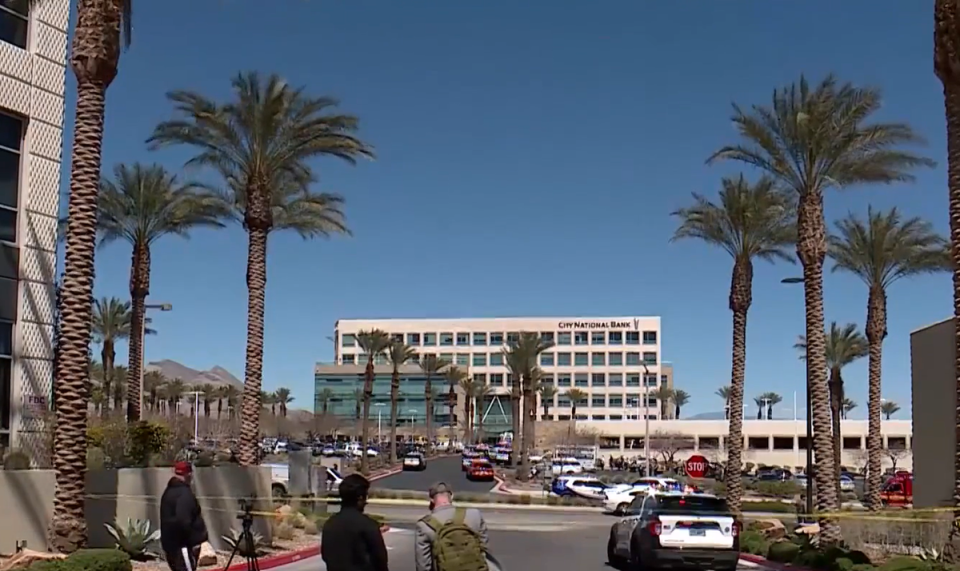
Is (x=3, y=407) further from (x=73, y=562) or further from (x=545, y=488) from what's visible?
(x=545, y=488)

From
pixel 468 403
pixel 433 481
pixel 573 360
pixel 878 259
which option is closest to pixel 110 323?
pixel 433 481

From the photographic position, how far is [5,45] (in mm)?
24766

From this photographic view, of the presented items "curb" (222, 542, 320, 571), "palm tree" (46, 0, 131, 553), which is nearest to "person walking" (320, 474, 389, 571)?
"palm tree" (46, 0, 131, 553)

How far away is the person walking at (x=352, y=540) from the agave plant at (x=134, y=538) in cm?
1258

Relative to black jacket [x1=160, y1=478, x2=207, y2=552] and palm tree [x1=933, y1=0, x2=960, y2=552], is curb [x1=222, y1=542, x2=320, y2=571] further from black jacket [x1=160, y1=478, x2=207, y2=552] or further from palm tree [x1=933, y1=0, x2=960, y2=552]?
palm tree [x1=933, y1=0, x2=960, y2=552]

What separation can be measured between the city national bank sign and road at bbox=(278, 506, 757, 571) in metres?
102

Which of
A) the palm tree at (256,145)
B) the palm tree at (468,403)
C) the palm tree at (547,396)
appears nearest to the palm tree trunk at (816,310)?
the palm tree at (256,145)

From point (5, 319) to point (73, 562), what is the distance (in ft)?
36.5

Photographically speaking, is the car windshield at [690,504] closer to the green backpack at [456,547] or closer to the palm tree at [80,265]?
the palm tree at [80,265]

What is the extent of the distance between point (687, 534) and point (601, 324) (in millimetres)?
131720

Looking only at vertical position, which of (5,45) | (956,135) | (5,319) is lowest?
(5,319)

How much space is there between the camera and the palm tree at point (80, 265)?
17.9 metres

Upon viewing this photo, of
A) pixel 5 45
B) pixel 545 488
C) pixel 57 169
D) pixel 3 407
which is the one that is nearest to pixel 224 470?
pixel 3 407

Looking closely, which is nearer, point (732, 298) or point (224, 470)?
point (224, 470)
